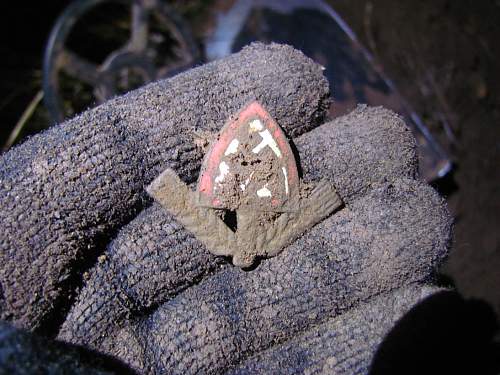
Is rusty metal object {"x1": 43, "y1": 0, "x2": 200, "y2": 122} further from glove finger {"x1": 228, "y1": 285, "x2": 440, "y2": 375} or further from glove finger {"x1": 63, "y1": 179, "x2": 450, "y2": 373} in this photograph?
glove finger {"x1": 228, "y1": 285, "x2": 440, "y2": 375}

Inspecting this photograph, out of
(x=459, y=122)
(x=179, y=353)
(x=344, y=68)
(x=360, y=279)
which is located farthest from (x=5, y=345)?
(x=459, y=122)

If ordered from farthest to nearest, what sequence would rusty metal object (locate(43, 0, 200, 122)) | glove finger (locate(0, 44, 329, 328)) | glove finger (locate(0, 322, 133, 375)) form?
rusty metal object (locate(43, 0, 200, 122))
glove finger (locate(0, 44, 329, 328))
glove finger (locate(0, 322, 133, 375))

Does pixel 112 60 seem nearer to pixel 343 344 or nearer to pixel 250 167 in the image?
pixel 250 167

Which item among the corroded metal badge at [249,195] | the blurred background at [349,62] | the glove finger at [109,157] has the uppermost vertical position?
the glove finger at [109,157]

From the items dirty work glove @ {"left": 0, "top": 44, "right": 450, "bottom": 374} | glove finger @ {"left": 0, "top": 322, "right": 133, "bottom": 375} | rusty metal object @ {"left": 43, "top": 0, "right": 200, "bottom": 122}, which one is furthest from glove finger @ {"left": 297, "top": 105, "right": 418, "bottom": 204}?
rusty metal object @ {"left": 43, "top": 0, "right": 200, "bottom": 122}

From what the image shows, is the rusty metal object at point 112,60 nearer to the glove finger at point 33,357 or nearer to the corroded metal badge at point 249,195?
the corroded metal badge at point 249,195

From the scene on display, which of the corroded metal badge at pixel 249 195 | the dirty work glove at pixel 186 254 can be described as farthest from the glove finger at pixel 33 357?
the corroded metal badge at pixel 249 195
